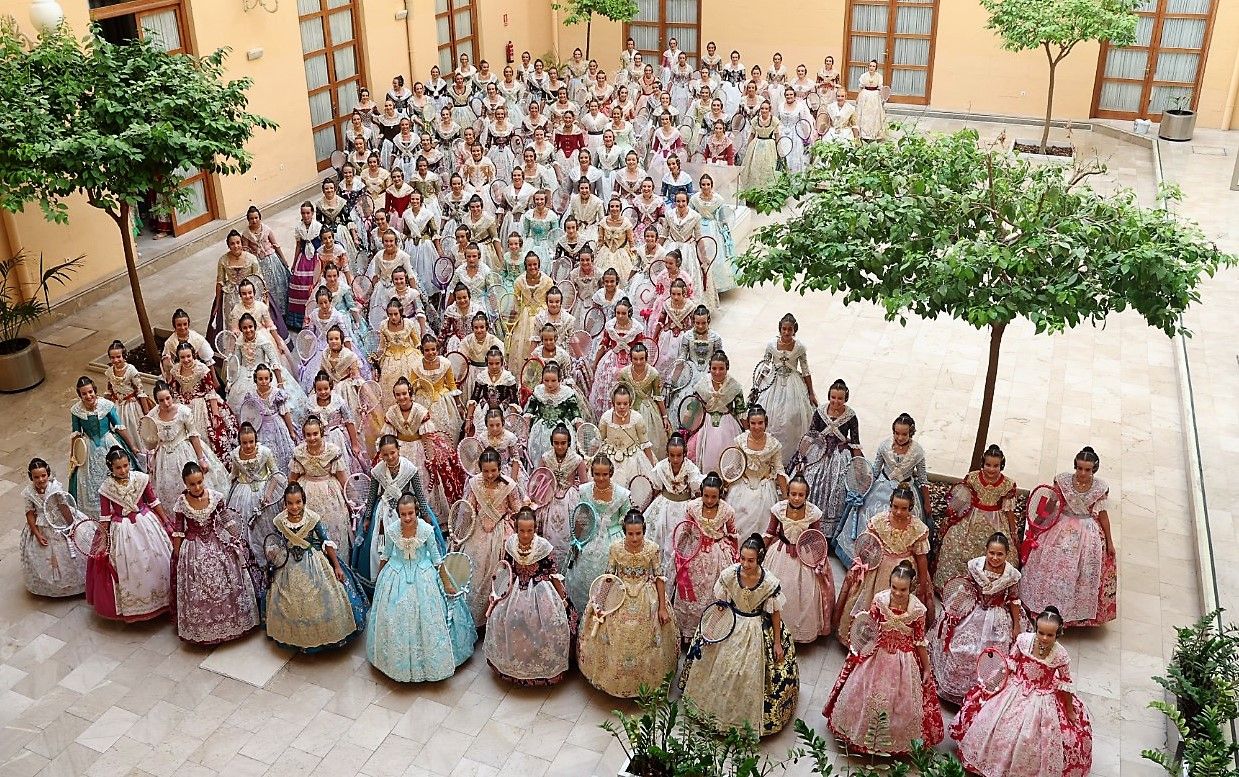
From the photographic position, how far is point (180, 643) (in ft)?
21.5

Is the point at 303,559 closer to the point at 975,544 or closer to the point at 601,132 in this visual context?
the point at 975,544

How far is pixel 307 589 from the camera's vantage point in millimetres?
6176

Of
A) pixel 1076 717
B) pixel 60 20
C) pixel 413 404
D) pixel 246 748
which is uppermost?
pixel 60 20

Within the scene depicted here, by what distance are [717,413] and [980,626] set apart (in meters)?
2.31

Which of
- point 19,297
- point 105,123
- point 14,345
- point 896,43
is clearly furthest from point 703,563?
point 896,43

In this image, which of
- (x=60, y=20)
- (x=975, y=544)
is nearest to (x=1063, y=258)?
(x=975, y=544)

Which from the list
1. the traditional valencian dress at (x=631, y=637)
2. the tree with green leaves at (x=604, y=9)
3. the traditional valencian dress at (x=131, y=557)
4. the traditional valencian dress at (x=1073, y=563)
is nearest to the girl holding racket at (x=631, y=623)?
the traditional valencian dress at (x=631, y=637)

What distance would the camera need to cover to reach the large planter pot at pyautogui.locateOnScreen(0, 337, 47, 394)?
9.45 meters

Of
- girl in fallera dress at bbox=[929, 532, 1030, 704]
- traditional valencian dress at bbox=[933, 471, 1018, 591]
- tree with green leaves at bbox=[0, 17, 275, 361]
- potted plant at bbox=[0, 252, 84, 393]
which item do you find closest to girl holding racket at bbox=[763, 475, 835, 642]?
girl in fallera dress at bbox=[929, 532, 1030, 704]

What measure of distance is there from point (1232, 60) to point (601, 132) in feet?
33.8

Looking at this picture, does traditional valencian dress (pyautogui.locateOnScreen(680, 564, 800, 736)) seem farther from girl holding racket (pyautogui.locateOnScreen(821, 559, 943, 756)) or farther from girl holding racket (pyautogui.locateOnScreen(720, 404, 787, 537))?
girl holding racket (pyautogui.locateOnScreen(720, 404, 787, 537))

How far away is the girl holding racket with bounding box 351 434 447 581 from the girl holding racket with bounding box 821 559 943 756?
235 centimetres

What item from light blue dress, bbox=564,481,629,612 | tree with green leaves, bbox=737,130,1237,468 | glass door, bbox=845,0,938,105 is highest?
tree with green leaves, bbox=737,130,1237,468

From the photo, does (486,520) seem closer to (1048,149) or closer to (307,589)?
(307,589)
